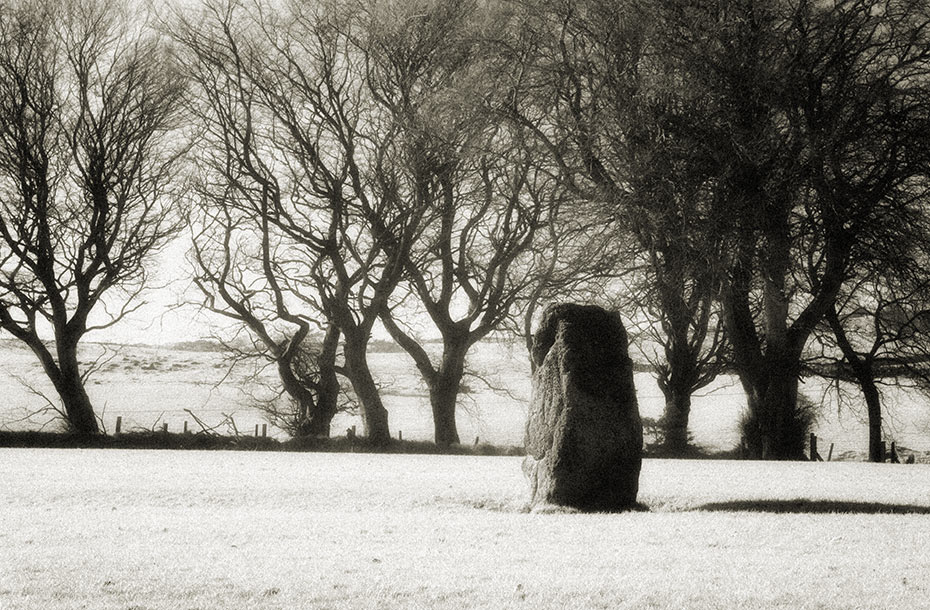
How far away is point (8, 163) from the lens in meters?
30.6

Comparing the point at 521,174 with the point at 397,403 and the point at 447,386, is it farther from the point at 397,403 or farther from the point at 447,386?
the point at 397,403

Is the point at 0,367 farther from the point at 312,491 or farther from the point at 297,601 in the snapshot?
the point at 297,601

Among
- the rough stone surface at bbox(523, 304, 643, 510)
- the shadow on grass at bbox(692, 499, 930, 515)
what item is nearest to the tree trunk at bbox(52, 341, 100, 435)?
the rough stone surface at bbox(523, 304, 643, 510)

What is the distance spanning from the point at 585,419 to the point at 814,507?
3203 millimetres

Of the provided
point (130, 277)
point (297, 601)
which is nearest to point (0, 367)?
point (130, 277)

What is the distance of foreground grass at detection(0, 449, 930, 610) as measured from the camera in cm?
754

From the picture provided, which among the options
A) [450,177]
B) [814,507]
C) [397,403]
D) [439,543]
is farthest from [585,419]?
[397,403]

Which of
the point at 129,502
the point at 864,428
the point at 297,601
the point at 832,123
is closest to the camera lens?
the point at 297,601

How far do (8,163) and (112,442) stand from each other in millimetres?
8514

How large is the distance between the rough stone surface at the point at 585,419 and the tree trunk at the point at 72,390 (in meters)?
20.8

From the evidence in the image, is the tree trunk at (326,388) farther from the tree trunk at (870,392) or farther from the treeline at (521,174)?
the tree trunk at (870,392)

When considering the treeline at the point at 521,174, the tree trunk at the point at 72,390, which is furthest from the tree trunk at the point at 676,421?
the tree trunk at the point at 72,390

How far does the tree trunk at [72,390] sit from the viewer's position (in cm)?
3112

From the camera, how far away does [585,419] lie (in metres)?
13.7
